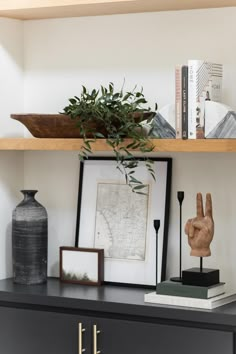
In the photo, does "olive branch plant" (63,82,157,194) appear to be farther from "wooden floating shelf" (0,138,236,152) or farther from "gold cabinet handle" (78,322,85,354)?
"gold cabinet handle" (78,322,85,354)

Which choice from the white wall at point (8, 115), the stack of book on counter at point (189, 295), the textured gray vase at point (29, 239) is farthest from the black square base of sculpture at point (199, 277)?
the white wall at point (8, 115)

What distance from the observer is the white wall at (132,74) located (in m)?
2.91

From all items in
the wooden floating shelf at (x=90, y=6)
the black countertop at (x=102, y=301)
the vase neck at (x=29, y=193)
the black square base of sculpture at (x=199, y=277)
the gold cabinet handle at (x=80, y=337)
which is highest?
the wooden floating shelf at (x=90, y=6)

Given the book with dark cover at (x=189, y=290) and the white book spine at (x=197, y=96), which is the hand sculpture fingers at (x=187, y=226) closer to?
the book with dark cover at (x=189, y=290)

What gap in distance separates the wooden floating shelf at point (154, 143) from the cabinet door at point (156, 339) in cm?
56

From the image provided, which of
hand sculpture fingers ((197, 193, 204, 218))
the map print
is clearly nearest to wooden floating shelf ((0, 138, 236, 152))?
hand sculpture fingers ((197, 193, 204, 218))

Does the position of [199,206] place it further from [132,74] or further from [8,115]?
[8,115]

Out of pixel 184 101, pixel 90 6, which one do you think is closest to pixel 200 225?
pixel 184 101

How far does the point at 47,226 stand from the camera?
10.4ft

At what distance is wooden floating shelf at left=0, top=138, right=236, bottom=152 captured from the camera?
2.65 m

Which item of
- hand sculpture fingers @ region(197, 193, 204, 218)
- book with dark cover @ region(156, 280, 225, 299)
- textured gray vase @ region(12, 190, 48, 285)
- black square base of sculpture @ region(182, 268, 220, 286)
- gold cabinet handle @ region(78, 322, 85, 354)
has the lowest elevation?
gold cabinet handle @ region(78, 322, 85, 354)

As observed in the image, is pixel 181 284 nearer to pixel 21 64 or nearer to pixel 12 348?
pixel 12 348

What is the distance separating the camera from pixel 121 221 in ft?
10.0

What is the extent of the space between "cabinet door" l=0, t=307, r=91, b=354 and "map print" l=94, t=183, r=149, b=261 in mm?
351
